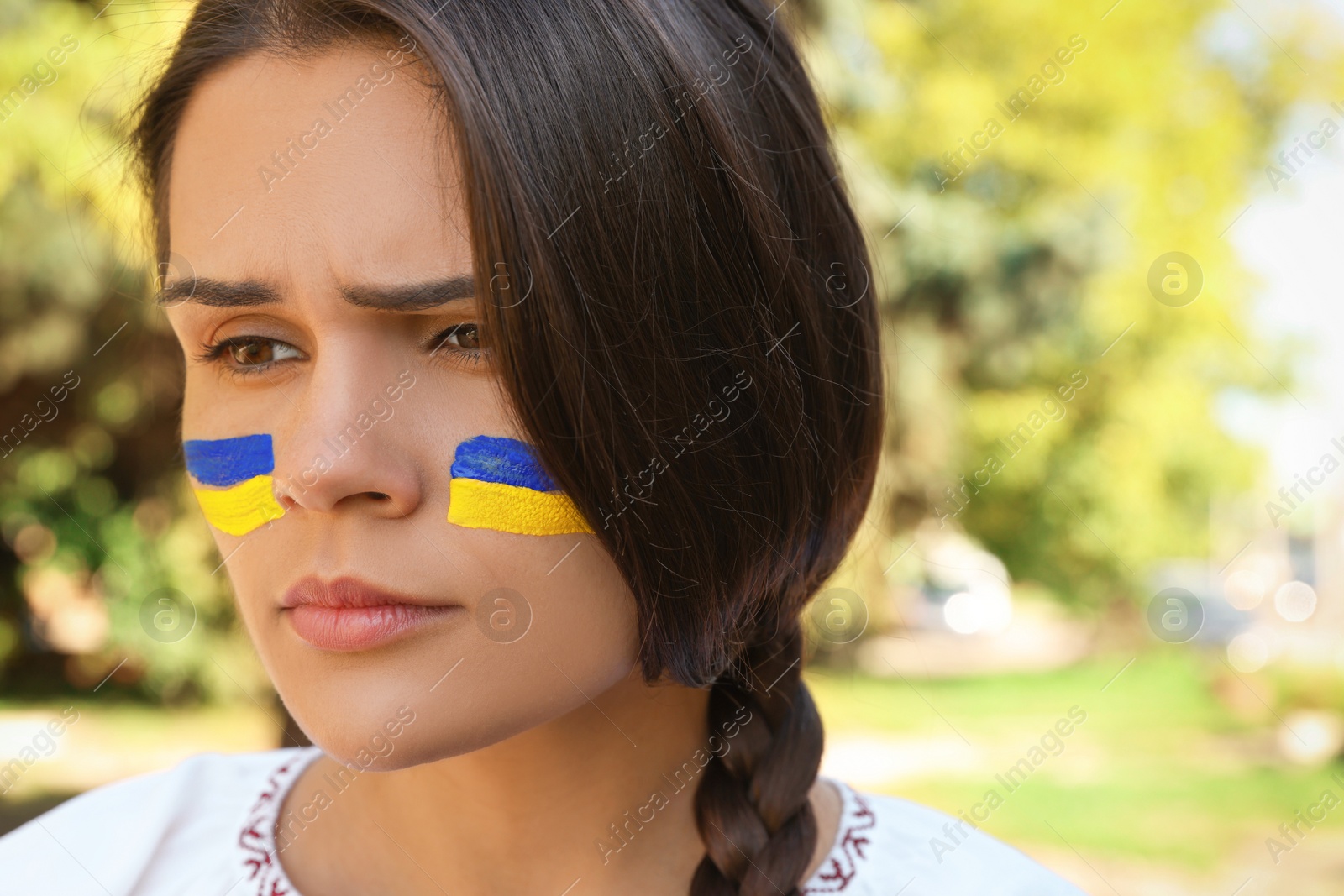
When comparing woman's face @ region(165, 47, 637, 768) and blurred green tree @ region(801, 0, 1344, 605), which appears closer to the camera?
woman's face @ region(165, 47, 637, 768)

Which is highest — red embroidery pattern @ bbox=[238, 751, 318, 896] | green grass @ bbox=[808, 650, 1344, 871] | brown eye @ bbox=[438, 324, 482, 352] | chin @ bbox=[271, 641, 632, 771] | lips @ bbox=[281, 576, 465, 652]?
brown eye @ bbox=[438, 324, 482, 352]

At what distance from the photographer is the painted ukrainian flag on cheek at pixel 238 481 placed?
58.2 inches

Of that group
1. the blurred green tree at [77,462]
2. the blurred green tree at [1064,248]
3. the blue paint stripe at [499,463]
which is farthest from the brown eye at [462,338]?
the blurred green tree at [77,462]

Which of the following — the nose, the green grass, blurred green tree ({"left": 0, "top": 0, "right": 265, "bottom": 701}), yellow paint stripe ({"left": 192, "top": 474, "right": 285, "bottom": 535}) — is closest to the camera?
the nose

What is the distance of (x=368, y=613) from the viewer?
1.37 metres

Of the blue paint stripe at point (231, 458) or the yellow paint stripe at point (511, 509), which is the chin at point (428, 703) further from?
the blue paint stripe at point (231, 458)

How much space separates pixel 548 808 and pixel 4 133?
6.58 metres

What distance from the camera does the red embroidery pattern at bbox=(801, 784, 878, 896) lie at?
1.72m

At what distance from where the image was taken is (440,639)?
136 centimetres

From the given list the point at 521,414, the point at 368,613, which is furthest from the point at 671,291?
the point at 368,613

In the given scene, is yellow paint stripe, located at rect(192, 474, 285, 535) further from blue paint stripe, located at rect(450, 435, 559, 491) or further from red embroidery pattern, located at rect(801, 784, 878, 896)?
red embroidery pattern, located at rect(801, 784, 878, 896)

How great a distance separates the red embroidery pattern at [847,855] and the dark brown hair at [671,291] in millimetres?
88

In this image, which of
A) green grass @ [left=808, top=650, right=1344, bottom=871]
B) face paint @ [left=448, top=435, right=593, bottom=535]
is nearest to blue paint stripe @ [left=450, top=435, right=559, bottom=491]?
face paint @ [left=448, top=435, right=593, bottom=535]

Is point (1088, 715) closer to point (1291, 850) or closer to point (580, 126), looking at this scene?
point (1291, 850)
